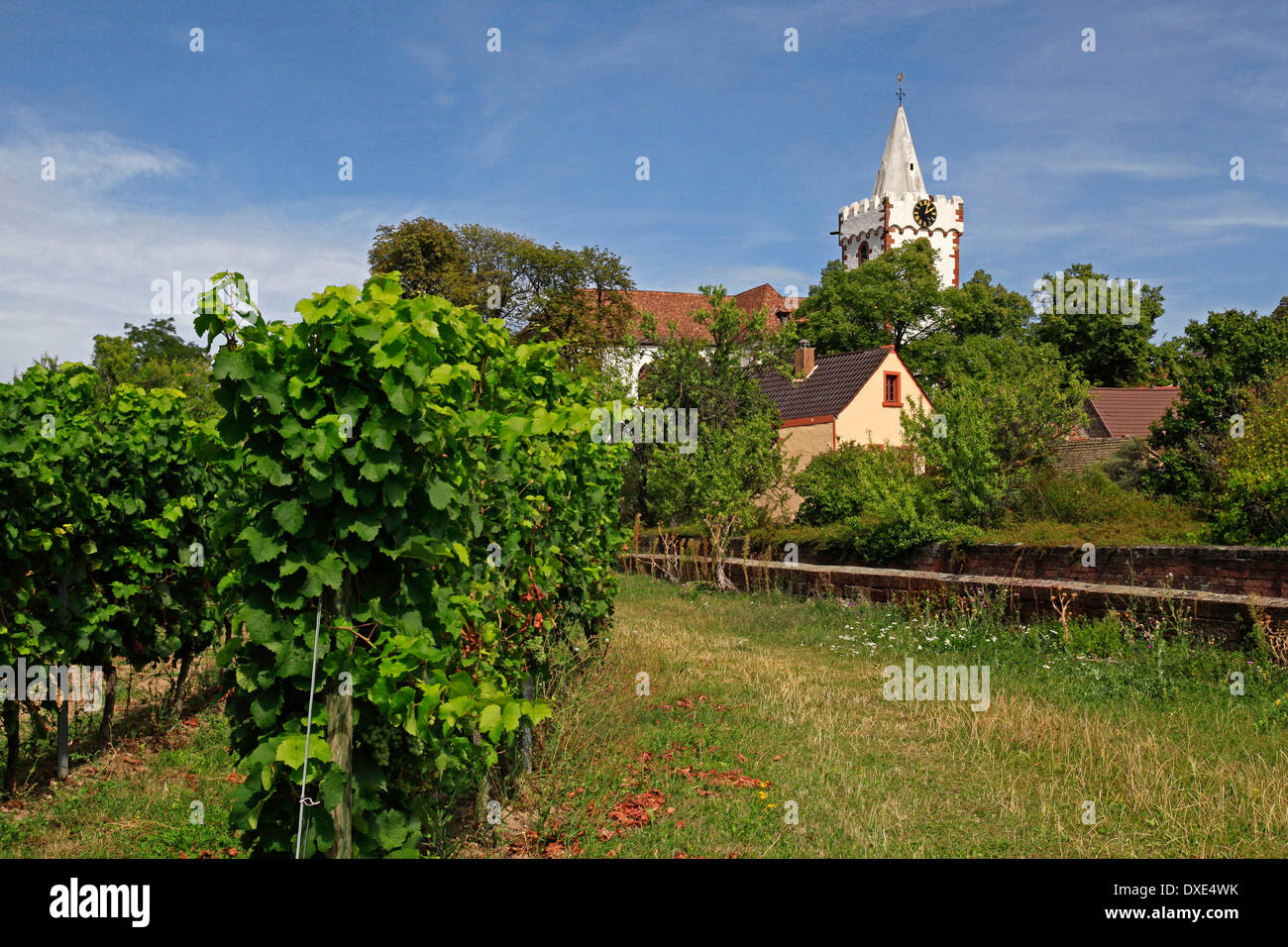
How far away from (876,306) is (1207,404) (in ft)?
114

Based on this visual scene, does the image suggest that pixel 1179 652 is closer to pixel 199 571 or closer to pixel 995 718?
pixel 995 718

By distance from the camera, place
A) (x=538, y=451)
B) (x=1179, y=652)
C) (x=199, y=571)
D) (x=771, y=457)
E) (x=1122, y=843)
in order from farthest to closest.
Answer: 1. (x=771, y=457)
2. (x=1179, y=652)
3. (x=199, y=571)
4. (x=538, y=451)
5. (x=1122, y=843)

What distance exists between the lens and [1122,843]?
475 centimetres

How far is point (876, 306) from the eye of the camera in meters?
52.7

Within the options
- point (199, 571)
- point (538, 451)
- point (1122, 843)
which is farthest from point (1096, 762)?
point (199, 571)

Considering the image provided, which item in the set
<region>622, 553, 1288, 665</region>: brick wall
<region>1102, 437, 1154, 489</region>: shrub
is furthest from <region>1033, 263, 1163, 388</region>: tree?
<region>622, 553, 1288, 665</region>: brick wall

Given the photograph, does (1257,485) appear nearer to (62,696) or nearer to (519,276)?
(62,696)

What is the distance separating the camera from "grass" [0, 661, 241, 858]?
4844mm

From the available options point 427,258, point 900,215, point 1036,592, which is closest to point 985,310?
point 900,215

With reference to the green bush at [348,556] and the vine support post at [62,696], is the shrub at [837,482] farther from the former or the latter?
the green bush at [348,556]

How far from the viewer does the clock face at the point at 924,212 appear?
69938mm

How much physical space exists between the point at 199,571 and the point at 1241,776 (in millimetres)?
7874

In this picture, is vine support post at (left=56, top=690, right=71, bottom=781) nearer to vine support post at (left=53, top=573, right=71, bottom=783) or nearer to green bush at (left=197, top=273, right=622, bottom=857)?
vine support post at (left=53, top=573, right=71, bottom=783)

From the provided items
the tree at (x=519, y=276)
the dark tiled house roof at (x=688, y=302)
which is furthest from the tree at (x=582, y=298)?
the dark tiled house roof at (x=688, y=302)
